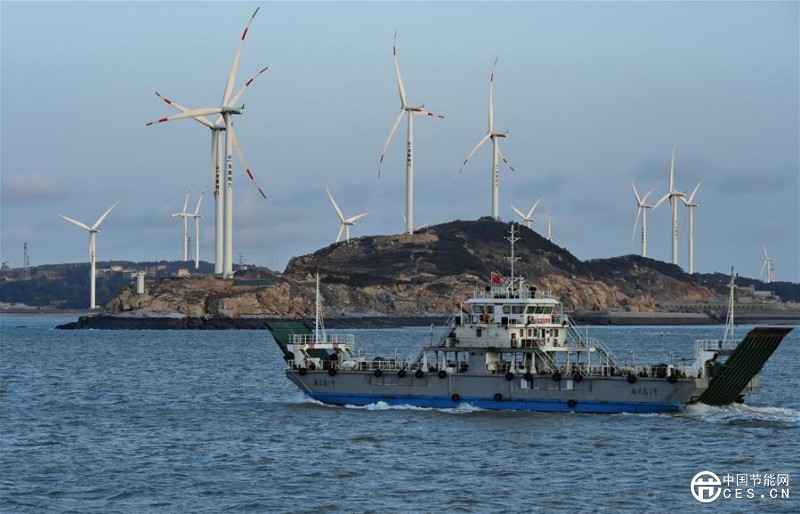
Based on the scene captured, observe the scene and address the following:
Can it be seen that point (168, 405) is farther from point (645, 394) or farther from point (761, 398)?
point (761, 398)

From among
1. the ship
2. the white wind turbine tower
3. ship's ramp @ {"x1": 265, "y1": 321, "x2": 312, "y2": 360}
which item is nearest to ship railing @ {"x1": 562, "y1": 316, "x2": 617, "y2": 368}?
the ship

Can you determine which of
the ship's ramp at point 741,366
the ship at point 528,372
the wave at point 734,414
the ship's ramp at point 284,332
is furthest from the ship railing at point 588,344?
the ship's ramp at point 284,332

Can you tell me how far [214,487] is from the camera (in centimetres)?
4150

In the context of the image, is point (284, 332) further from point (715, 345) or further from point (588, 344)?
point (715, 345)

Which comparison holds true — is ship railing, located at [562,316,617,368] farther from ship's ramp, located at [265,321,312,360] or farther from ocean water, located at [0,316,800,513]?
ship's ramp, located at [265,321,312,360]

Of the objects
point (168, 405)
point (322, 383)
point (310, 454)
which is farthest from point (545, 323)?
point (168, 405)

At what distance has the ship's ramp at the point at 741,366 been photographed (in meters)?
55.8

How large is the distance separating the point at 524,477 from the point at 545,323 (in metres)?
18.6

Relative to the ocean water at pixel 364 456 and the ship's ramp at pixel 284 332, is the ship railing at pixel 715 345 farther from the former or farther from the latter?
the ship's ramp at pixel 284 332

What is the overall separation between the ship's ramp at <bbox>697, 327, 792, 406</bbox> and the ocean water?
859 millimetres

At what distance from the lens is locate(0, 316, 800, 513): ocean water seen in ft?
129

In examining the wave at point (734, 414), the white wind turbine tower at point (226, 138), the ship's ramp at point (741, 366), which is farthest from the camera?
the white wind turbine tower at point (226, 138)

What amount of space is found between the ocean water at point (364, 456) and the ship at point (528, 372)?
→ 2.71 feet

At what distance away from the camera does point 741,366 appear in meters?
56.8
